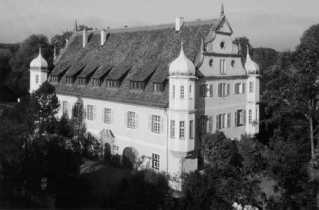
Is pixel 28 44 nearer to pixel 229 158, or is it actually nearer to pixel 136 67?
pixel 136 67

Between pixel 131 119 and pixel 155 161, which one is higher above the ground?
pixel 131 119

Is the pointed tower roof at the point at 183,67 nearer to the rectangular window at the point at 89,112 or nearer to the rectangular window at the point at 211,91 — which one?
the rectangular window at the point at 211,91

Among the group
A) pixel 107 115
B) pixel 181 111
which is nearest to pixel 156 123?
pixel 181 111

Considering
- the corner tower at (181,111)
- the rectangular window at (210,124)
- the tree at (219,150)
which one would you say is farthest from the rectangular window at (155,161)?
the rectangular window at (210,124)

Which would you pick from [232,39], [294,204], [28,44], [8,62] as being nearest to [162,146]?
[232,39]

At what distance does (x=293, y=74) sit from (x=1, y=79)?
220 feet

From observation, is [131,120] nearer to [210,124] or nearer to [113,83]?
[113,83]

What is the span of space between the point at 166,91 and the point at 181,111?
9.75 feet

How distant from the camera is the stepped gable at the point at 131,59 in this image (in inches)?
1486

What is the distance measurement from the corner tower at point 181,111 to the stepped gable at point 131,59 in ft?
4.99

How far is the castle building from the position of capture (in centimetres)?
3434

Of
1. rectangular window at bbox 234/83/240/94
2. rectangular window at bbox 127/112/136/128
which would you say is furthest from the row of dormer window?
rectangular window at bbox 234/83/240/94

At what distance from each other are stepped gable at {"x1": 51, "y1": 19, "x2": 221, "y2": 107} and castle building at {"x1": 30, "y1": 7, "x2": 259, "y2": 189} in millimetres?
105

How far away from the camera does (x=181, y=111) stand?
111 feet
